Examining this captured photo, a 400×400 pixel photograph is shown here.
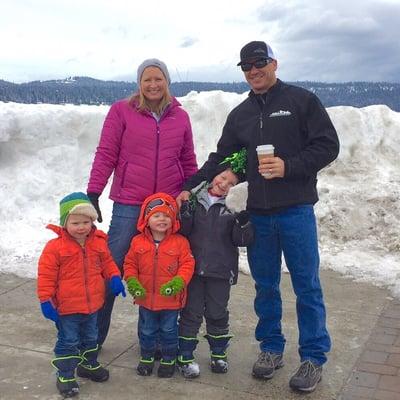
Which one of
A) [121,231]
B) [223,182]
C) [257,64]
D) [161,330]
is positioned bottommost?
[161,330]

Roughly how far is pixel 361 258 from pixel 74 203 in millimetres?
4216

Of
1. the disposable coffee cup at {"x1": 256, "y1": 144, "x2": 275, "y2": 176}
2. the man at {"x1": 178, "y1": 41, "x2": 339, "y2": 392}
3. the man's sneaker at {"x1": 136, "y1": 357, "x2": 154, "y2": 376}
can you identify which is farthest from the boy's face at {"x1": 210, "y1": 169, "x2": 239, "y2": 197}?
the man's sneaker at {"x1": 136, "y1": 357, "x2": 154, "y2": 376}

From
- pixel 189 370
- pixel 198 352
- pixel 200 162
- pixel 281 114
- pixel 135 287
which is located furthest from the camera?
pixel 200 162

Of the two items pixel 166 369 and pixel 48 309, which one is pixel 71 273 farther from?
pixel 166 369

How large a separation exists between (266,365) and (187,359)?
517 mm

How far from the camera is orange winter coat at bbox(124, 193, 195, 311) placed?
3.88 meters

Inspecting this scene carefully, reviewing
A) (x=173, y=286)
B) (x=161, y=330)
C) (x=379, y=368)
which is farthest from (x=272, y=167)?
(x=379, y=368)

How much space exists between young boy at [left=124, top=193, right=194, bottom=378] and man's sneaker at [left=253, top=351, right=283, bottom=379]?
0.57m

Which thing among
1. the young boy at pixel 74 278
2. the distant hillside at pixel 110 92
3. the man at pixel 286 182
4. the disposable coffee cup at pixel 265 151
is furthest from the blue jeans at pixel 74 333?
the distant hillside at pixel 110 92

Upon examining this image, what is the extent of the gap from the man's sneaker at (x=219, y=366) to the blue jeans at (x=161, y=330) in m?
0.27

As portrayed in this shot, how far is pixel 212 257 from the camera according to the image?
3.93 m

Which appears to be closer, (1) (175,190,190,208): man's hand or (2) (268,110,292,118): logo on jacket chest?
(2) (268,110,292,118): logo on jacket chest

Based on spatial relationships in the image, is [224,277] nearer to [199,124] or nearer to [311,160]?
[311,160]

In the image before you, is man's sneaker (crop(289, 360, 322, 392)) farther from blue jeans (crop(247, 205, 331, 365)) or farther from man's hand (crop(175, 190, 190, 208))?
man's hand (crop(175, 190, 190, 208))
